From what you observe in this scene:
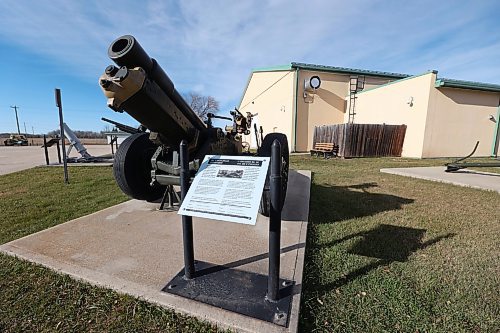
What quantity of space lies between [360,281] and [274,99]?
17648mm

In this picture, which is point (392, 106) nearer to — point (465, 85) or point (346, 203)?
point (465, 85)

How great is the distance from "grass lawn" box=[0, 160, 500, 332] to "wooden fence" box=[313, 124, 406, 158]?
32.1 feet

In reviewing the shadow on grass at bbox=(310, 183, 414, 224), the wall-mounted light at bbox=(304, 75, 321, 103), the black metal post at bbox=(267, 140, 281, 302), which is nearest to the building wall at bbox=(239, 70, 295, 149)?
the wall-mounted light at bbox=(304, 75, 321, 103)

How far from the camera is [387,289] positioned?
201 cm

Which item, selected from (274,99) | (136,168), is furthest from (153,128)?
(274,99)

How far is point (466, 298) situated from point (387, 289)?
56cm

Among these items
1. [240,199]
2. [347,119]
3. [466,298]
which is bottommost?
[466,298]

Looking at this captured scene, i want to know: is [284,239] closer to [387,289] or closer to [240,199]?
[387,289]

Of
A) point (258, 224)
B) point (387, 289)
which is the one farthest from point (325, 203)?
point (387, 289)

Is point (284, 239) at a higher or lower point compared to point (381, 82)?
lower

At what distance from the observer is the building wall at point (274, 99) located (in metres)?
17.0

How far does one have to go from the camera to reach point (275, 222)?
178 centimetres

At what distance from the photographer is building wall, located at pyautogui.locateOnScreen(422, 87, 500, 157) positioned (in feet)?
42.3

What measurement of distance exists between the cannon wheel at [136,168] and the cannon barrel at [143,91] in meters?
0.75
